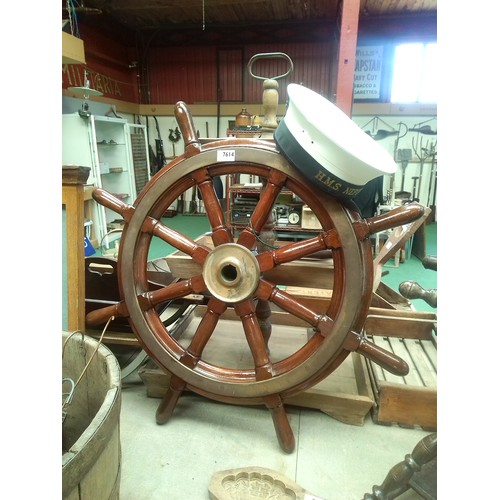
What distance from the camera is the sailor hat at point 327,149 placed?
3.53ft

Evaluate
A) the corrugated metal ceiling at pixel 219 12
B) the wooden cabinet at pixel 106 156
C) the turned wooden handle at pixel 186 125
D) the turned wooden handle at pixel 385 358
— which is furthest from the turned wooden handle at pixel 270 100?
the corrugated metal ceiling at pixel 219 12

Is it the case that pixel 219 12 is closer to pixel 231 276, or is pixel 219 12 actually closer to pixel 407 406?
pixel 231 276

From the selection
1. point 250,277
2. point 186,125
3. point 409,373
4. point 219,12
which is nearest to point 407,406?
point 409,373

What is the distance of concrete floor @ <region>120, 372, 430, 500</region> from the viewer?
128 cm

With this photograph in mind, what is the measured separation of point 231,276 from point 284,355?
1.94 feet

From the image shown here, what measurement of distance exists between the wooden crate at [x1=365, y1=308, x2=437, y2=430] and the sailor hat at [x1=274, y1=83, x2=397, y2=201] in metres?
0.86

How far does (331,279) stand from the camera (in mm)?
1576

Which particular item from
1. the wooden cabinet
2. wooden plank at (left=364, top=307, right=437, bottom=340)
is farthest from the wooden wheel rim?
the wooden cabinet

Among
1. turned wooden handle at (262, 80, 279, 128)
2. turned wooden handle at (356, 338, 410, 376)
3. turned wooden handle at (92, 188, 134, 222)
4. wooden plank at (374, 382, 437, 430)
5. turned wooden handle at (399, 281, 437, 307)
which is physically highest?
turned wooden handle at (262, 80, 279, 128)

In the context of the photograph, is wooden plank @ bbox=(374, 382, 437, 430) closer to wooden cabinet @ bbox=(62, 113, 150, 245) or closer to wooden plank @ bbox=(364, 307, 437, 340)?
wooden plank @ bbox=(364, 307, 437, 340)

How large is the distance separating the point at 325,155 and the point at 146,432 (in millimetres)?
1275

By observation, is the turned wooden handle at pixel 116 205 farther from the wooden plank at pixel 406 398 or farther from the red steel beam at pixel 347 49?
the red steel beam at pixel 347 49

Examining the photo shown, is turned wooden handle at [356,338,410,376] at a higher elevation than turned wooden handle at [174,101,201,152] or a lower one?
lower

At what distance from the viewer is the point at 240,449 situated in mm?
1435
